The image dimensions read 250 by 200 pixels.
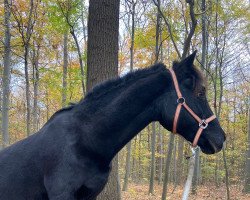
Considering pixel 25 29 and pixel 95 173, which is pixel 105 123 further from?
pixel 25 29

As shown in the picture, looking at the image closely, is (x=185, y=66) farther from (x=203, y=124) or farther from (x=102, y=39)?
(x=102, y=39)

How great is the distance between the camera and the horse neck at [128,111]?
3.17 m

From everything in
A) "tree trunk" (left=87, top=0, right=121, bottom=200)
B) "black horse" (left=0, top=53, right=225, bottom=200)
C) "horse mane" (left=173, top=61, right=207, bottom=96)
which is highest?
"tree trunk" (left=87, top=0, right=121, bottom=200)

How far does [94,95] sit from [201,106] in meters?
1.09

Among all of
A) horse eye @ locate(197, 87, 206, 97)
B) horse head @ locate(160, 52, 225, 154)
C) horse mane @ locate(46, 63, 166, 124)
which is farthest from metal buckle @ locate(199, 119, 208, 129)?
horse mane @ locate(46, 63, 166, 124)

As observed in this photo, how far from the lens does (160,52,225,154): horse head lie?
3191mm

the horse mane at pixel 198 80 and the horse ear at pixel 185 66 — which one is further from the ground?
the horse ear at pixel 185 66

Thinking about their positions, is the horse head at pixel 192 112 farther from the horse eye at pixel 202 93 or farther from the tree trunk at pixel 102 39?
the tree trunk at pixel 102 39

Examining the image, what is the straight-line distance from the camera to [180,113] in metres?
3.19

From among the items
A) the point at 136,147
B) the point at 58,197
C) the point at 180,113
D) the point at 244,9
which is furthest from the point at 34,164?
the point at 136,147

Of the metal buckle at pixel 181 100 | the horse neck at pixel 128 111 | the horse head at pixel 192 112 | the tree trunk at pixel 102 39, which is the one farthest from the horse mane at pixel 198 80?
the tree trunk at pixel 102 39

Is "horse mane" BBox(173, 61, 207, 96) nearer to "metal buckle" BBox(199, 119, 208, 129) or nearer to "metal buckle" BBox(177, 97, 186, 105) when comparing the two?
"metal buckle" BBox(177, 97, 186, 105)

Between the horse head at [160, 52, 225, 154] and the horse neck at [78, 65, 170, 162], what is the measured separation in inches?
4.5

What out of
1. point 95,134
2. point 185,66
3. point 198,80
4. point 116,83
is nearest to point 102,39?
point 116,83
